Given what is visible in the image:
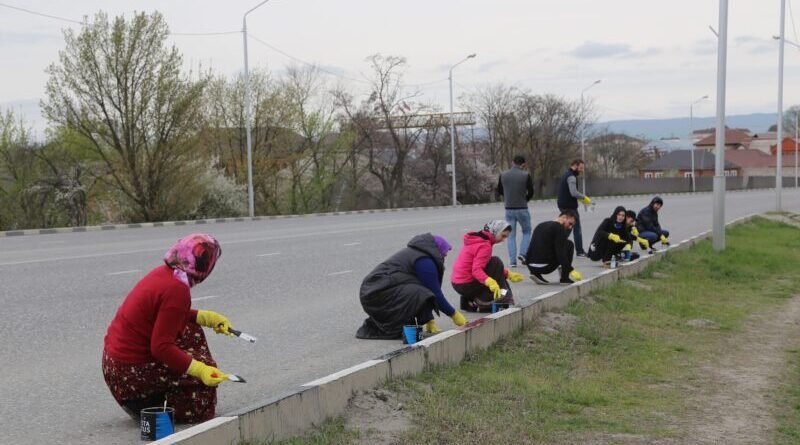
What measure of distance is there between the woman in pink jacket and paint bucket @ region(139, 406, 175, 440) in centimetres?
505

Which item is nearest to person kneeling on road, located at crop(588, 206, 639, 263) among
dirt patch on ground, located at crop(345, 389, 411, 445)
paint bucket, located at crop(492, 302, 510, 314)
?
paint bucket, located at crop(492, 302, 510, 314)

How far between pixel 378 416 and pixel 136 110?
3493cm

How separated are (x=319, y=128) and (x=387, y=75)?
5843mm

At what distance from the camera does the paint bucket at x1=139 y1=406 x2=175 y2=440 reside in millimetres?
5340

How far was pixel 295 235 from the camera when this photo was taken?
968 inches

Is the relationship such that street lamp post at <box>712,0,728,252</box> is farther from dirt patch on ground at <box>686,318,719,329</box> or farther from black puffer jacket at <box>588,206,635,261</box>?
dirt patch on ground at <box>686,318,719,329</box>

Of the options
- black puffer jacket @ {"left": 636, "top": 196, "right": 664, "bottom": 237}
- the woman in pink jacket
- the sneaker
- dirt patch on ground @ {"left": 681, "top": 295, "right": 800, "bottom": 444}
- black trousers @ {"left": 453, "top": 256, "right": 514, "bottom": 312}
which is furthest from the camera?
black puffer jacket @ {"left": 636, "top": 196, "right": 664, "bottom": 237}

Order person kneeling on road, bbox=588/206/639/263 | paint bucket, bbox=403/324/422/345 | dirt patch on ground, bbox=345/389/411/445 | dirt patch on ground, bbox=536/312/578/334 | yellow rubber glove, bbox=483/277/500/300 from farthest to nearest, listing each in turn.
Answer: person kneeling on road, bbox=588/206/639/263 → dirt patch on ground, bbox=536/312/578/334 → yellow rubber glove, bbox=483/277/500/300 → paint bucket, bbox=403/324/422/345 → dirt patch on ground, bbox=345/389/411/445

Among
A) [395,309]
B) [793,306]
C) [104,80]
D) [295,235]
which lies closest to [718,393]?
[395,309]

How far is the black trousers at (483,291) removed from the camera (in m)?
10.2

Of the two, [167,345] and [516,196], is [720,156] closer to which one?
[516,196]

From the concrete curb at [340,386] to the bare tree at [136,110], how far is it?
3124cm

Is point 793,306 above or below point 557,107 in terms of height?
below

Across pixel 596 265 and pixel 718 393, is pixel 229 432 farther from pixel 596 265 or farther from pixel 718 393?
pixel 596 265
